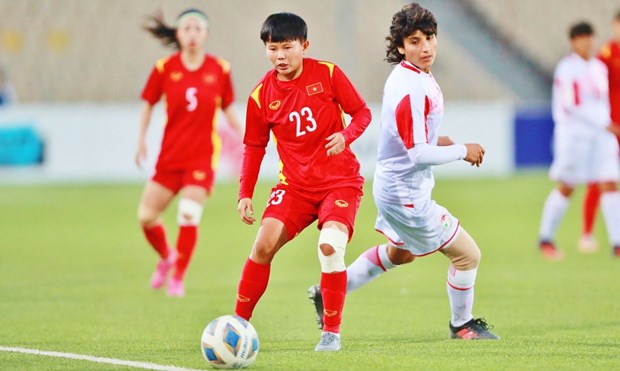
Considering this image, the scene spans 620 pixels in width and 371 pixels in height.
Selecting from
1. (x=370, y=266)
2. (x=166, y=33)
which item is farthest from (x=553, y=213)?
(x=370, y=266)

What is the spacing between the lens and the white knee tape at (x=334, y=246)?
22.4ft

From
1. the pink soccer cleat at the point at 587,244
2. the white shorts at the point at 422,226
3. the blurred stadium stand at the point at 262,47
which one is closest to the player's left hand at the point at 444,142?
the white shorts at the point at 422,226

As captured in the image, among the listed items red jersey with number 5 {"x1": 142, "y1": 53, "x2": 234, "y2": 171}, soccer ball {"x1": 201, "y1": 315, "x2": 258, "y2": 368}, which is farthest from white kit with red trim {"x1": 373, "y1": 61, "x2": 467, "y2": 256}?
red jersey with number 5 {"x1": 142, "y1": 53, "x2": 234, "y2": 171}

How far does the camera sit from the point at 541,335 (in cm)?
766

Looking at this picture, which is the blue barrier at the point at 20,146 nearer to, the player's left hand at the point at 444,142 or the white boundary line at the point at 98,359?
the white boundary line at the point at 98,359

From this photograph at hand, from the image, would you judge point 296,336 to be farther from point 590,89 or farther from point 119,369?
point 590,89

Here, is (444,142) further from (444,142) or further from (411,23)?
(411,23)

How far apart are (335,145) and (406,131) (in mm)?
550

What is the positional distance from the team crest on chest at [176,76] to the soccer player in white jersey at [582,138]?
4.68 meters

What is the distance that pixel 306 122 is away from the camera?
704 cm

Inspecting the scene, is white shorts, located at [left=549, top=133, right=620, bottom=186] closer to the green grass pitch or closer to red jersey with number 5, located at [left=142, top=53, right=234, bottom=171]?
the green grass pitch

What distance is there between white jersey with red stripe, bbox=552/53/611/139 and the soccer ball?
780 cm

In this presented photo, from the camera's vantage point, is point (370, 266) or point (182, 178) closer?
point (370, 266)

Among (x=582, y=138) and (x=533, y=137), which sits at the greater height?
(x=582, y=138)
